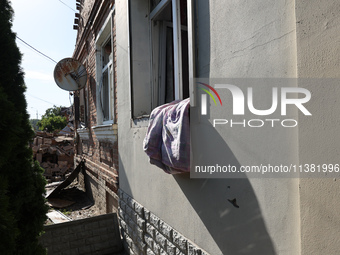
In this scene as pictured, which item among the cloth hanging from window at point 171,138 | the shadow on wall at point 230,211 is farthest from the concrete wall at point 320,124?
the cloth hanging from window at point 171,138

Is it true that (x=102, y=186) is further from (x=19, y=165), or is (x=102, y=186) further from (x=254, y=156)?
(x=254, y=156)

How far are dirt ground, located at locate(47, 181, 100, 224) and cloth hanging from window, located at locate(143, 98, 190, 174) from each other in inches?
161

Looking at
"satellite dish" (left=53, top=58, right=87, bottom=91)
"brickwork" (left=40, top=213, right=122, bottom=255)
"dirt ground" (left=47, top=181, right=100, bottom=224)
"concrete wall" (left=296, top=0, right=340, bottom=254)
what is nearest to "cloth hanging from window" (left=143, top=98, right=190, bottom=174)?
"concrete wall" (left=296, top=0, right=340, bottom=254)

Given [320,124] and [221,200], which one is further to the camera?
[221,200]

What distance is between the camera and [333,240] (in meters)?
1.19

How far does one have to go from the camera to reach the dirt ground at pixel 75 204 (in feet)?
20.1

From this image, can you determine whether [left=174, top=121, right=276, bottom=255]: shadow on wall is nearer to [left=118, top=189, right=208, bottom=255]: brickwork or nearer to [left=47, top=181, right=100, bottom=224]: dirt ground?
[left=118, top=189, right=208, bottom=255]: brickwork

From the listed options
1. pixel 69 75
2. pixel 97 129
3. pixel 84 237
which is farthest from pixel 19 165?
pixel 69 75

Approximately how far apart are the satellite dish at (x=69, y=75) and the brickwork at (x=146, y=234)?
3958 millimetres

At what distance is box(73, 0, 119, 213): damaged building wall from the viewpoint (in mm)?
4996

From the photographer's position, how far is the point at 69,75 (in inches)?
288

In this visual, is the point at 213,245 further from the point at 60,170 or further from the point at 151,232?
the point at 60,170

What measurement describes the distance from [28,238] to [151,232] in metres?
1.27

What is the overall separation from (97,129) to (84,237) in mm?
2408
